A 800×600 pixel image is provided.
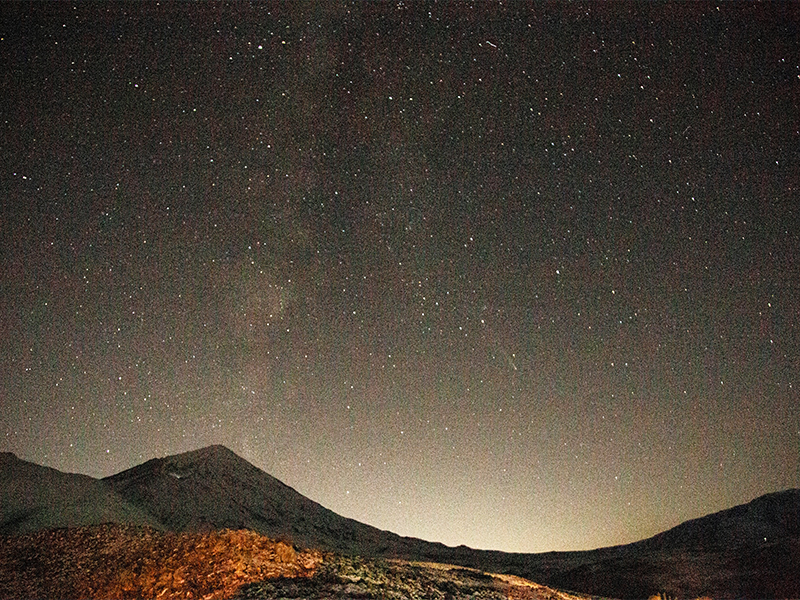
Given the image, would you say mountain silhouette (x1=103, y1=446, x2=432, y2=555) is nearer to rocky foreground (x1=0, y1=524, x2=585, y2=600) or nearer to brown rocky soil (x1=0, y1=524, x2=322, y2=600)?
brown rocky soil (x1=0, y1=524, x2=322, y2=600)

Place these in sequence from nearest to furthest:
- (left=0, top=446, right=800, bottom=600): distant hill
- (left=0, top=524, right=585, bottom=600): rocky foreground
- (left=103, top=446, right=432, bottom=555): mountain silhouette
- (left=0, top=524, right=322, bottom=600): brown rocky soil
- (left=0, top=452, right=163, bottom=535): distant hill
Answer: (left=0, top=524, right=585, bottom=600): rocky foreground
(left=0, top=524, right=322, bottom=600): brown rocky soil
(left=0, top=452, right=163, bottom=535): distant hill
(left=0, top=446, right=800, bottom=600): distant hill
(left=103, top=446, right=432, bottom=555): mountain silhouette

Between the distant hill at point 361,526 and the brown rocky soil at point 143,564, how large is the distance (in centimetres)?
1023

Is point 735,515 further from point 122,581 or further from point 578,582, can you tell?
point 122,581

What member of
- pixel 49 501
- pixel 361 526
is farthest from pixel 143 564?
pixel 361 526

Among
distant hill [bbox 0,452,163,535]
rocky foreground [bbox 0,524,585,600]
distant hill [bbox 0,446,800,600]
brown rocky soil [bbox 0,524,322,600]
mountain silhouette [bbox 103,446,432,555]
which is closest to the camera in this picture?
rocky foreground [bbox 0,524,585,600]

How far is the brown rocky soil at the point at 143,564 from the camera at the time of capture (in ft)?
34.8

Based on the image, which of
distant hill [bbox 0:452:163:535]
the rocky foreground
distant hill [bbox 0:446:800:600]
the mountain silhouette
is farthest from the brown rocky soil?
the mountain silhouette

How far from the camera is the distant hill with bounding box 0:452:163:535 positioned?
26.6 meters

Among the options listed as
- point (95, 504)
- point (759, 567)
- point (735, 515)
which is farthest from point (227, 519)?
point (735, 515)

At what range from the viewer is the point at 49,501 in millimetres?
32375

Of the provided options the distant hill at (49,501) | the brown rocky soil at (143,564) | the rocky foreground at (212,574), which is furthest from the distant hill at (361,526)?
the rocky foreground at (212,574)

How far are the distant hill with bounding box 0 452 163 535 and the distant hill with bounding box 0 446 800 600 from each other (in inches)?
4.0

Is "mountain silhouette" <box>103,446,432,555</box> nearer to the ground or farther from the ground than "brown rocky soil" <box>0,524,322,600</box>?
farther from the ground

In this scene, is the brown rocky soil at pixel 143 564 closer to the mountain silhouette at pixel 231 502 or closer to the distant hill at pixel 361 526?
the distant hill at pixel 361 526
